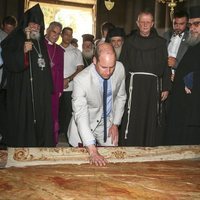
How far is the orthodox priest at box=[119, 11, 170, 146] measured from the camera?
5008mm

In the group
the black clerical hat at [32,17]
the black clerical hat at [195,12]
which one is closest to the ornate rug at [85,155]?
the black clerical hat at [195,12]

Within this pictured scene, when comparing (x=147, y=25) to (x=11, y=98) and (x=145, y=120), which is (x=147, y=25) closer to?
(x=145, y=120)

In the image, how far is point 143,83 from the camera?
5039 mm

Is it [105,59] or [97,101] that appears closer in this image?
[105,59]

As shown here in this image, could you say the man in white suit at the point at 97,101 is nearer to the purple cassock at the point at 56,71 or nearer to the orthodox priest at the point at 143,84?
the orthodox priest at the point at 143,84

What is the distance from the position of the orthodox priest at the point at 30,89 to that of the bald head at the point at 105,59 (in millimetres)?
2327

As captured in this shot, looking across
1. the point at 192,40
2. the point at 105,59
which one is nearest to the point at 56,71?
the point at 192,40

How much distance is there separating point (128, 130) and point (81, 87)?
170 centimetres

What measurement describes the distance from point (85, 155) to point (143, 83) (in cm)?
218

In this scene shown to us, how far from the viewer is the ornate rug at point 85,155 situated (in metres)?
2.97

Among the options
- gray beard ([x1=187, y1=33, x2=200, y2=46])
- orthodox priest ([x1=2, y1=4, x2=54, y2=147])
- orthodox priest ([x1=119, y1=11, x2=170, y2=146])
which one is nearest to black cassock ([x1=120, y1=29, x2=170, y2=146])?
orthodox priest ([x1=119, y1=11, x2=170, y2=146])

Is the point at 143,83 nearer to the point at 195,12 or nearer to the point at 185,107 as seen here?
the point at 185,107

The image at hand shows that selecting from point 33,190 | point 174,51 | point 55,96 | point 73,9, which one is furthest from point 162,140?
point 73,9

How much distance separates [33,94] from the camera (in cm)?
555
